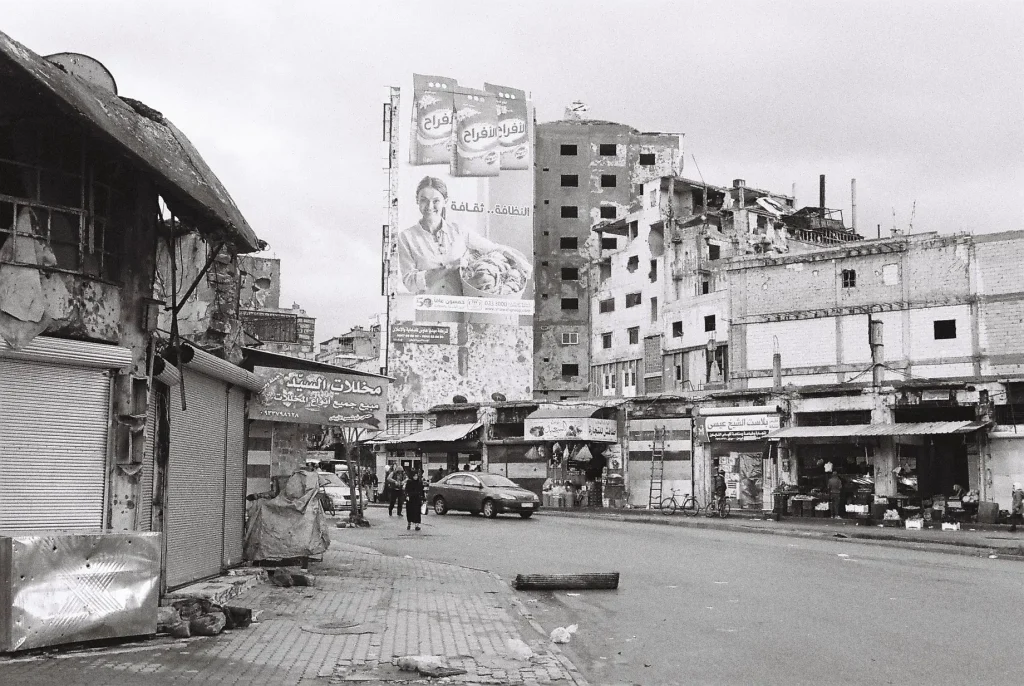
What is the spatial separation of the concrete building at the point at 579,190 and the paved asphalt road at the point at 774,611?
159 ft

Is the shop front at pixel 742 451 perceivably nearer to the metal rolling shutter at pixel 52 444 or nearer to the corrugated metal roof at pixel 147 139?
the corrugated metal roof at pixel 147 139

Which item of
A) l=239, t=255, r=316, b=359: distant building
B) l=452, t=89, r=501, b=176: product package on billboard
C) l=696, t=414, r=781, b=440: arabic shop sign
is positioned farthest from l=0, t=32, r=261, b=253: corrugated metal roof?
l=452, t=89, r=501, b=176: product package on billboard

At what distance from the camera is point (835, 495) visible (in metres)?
32.1

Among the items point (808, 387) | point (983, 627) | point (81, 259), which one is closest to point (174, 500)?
point (81, 259)

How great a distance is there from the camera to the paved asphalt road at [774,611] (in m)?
Answer: 8.24

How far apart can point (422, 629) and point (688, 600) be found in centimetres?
408

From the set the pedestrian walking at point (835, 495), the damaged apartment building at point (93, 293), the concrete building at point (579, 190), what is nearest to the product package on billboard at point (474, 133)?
the concrete building at point (579, 190)

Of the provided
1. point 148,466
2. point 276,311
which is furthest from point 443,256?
point 148,466

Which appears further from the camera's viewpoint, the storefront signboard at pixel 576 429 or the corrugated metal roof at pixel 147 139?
the storefront signboard at pixel 576 429

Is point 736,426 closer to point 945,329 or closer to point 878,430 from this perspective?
point 878,430

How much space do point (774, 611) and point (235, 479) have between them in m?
7.61

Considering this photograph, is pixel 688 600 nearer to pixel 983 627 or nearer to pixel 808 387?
pixel 983 627

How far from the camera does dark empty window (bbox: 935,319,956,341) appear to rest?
117ft

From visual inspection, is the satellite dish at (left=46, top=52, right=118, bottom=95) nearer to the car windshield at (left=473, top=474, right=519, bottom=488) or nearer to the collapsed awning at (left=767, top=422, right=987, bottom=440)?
the car windshield at (left=473, top=474, right=519, bottom=488)
